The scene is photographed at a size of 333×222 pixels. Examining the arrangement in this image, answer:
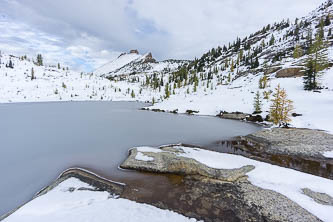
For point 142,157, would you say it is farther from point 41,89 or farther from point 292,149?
point 41,89

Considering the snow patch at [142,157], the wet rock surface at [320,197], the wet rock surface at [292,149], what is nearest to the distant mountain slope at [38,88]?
the snow patch at [142,157]

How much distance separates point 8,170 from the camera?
667 cm

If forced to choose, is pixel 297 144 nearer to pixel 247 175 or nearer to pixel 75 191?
pixel 247 175

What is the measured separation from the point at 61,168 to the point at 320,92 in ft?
110

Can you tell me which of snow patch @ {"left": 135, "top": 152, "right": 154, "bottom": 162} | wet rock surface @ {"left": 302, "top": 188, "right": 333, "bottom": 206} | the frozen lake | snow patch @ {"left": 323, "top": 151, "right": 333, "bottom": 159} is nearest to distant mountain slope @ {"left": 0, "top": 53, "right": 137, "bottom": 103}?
the frozen lake

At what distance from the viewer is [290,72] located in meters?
33.1

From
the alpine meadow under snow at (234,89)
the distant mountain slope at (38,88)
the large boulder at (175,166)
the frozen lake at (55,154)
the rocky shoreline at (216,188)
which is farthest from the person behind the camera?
the distant mountain slope at (38,88)

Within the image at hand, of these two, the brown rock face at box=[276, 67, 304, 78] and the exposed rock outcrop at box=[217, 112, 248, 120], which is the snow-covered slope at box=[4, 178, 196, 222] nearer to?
the exposed rock outcrop at box=[217, 112, 248, 120]

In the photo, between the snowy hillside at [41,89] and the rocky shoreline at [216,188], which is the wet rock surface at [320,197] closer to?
the rocky shoreline at [216,188]

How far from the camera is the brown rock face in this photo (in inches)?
1256

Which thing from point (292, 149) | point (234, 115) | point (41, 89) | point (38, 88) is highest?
point (38, 88)

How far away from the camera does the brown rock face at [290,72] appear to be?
31.9 m

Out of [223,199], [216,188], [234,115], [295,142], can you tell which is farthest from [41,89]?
[295,142]

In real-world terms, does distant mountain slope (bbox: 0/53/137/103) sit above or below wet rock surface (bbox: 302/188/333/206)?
above
